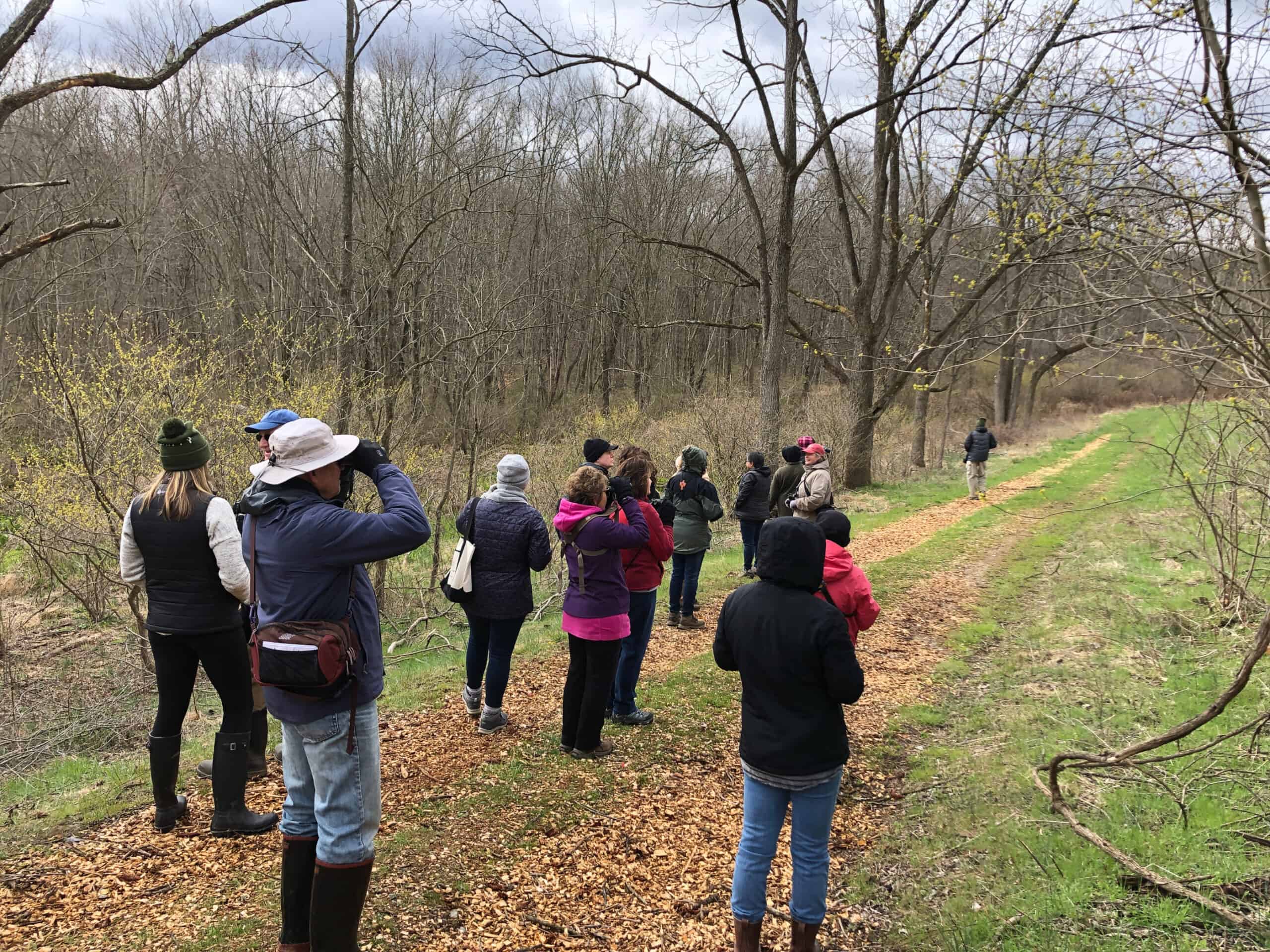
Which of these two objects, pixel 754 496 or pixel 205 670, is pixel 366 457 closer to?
pixel 205 670

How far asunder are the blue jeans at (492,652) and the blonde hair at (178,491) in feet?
6.08

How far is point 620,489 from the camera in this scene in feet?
17.2

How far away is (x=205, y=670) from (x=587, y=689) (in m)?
2.31

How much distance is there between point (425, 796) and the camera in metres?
4.70

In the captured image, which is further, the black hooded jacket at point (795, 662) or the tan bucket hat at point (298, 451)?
the black hooded jacket at point (795, 662)

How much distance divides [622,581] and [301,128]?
846 centimetres

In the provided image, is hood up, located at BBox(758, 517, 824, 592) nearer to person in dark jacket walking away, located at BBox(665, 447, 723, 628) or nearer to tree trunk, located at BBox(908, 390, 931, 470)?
person in dark jacket walking away, located at BBox(665, 447, 723, 628)

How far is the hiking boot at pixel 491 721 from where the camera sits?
18.5 ft

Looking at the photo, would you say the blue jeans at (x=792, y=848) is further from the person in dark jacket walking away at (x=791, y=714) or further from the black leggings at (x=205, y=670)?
the black leggings at (x=205, y=670)

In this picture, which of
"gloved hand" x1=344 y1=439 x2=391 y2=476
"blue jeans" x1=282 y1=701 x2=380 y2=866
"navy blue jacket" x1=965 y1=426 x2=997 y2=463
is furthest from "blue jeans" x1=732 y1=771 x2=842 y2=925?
"navy blue jacket" x1=965 y1=426 x2=997 y2=463

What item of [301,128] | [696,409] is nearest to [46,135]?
[301,128]

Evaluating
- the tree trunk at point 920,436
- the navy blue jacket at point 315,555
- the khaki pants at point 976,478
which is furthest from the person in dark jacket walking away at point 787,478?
the tree trunk at point 920,436

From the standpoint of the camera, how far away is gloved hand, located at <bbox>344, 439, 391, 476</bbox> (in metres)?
3.08

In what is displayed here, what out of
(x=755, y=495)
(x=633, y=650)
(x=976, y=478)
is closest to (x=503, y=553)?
(x=633, y=650)
